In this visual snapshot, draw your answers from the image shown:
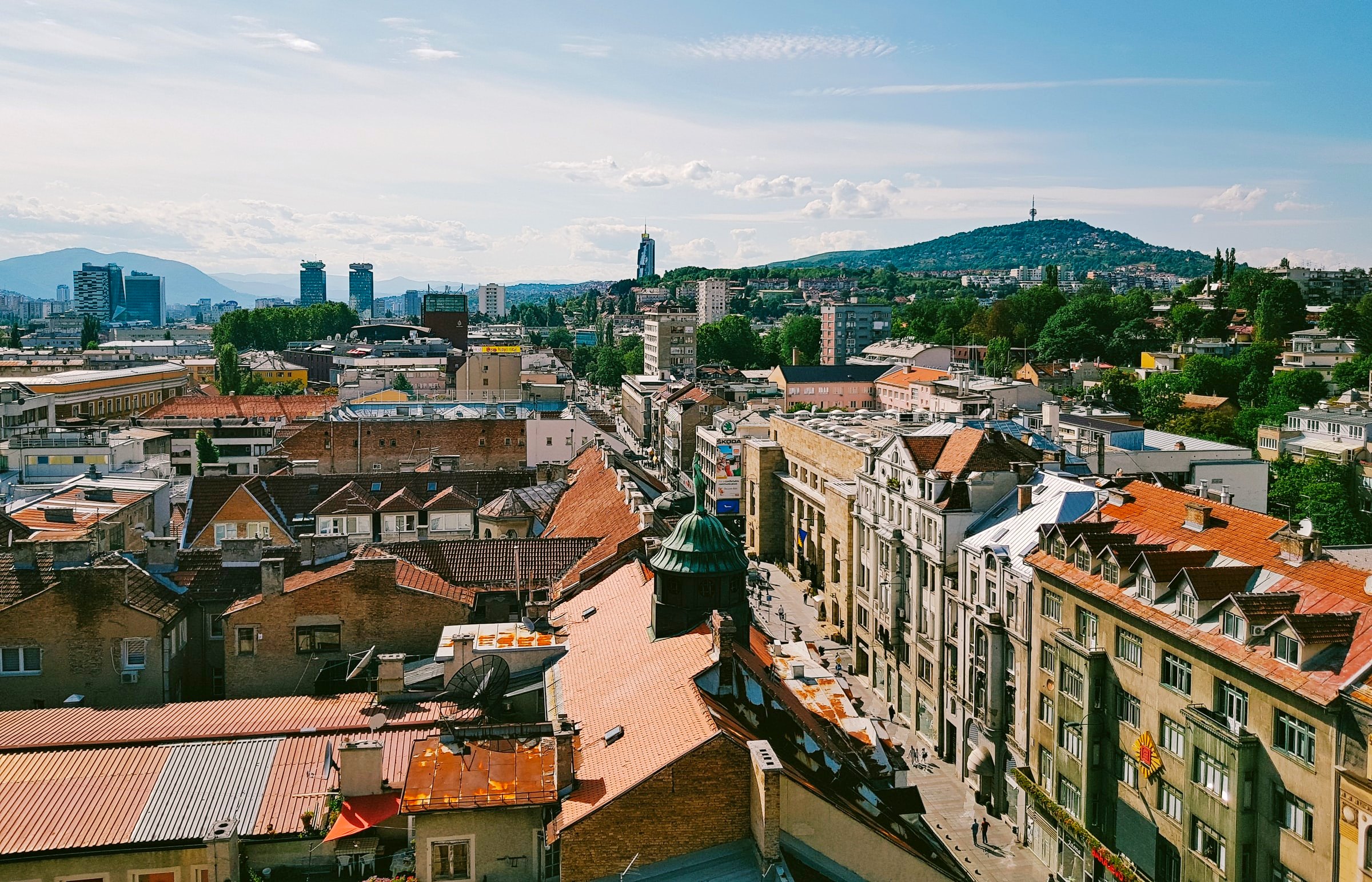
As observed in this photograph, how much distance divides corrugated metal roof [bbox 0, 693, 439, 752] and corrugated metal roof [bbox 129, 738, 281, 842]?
1022mm

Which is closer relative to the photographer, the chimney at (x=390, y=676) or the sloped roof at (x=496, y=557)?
the chimney at (x=390, y=676)

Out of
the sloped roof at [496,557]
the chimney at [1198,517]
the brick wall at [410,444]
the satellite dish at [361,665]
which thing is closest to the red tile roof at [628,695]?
the satellite dish at [361,665]

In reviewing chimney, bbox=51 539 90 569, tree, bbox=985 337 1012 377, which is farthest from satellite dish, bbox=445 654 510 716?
tree, bbox=985 337 1012 377

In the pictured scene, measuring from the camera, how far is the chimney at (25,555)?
122 feet

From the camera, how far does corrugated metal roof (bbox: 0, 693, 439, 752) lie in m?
28.1

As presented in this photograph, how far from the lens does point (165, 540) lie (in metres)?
40.6

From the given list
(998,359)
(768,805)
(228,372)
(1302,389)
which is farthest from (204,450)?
(998,359)

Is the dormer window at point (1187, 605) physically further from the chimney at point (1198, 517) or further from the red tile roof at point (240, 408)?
the red tile roof at point (240, 408)

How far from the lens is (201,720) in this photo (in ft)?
98.3

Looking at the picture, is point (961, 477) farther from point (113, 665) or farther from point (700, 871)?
point (113, 665)

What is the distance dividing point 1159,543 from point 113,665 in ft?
116

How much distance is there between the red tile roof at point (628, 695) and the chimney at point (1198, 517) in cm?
1942

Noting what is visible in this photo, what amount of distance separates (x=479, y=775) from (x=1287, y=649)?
21132mm

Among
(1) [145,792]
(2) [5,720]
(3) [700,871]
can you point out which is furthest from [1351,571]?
(2) [5,720]
